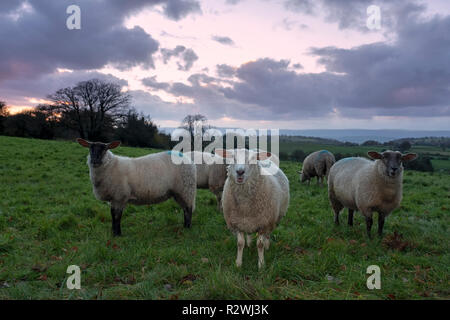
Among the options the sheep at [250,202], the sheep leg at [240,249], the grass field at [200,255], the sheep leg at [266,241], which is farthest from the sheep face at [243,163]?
the grass field at [200,255]

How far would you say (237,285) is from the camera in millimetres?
3414

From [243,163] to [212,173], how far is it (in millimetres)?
4593

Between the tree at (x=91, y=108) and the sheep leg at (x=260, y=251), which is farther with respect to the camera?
the tree at (x=91, y=108)

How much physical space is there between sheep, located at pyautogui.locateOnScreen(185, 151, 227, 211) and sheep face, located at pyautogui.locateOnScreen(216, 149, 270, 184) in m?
3.79

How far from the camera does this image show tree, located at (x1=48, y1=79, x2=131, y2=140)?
4081 cm

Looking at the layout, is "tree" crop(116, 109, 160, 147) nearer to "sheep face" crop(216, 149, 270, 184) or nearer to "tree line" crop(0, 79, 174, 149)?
"tree line" crop(0, 79, 174, 149)

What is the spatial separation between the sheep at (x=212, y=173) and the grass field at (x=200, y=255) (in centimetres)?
70

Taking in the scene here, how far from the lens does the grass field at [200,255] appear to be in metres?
3.71

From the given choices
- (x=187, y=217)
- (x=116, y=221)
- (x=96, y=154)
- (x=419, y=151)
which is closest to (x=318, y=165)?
(x=187, y=217)

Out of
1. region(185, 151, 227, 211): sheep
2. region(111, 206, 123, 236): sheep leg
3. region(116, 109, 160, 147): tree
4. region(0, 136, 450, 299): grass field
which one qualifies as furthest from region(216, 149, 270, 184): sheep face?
region(116, 109, 160, 147): tree

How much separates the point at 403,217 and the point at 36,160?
1791 centimetres

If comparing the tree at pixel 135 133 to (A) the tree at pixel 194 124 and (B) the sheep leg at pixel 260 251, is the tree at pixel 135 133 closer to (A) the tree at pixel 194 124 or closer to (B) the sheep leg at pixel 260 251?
(A) the tree at pixel 194 124

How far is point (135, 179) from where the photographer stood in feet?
21.7
